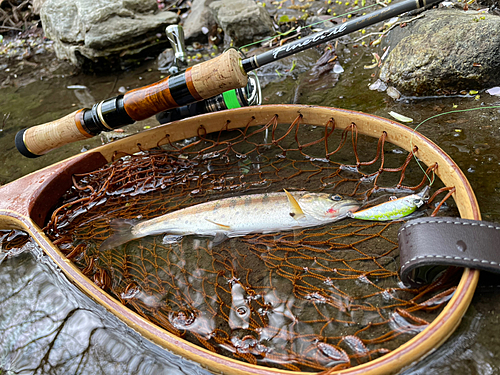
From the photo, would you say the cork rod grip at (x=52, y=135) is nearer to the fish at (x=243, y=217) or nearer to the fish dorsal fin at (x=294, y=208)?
the fish at (x=243, y=217)

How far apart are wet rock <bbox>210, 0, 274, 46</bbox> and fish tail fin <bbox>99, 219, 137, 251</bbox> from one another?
411 centimetres

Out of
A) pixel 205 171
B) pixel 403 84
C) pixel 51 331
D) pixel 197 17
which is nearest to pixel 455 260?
pixel 205 171

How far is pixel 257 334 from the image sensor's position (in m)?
2.05

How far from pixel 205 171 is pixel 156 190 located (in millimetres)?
450

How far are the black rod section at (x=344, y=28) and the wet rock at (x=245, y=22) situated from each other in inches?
126

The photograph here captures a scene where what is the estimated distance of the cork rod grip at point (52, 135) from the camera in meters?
3.00

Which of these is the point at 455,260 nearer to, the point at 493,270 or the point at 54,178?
the point at 493,270

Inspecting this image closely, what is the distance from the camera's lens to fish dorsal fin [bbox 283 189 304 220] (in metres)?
2.47

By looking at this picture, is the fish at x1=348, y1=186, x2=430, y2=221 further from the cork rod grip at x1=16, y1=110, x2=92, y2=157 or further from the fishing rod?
the cork rod grip at x1=16, y1=110, x2=92, y2=157

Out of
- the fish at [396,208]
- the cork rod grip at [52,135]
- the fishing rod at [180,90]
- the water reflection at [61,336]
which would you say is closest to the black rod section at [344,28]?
the fishing rod at [180,90]

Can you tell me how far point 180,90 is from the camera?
275 cm

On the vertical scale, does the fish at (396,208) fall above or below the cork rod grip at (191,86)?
below

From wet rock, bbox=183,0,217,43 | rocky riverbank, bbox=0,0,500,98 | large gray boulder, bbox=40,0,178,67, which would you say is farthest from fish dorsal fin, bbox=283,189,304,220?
large gray boulder, bbox=40,0,178,67

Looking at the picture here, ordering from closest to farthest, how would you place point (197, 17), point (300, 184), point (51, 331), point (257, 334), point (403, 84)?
point (257, 334) → point (51, 331) → point (300, 184) → point (403, 84) → point (197, 17)
